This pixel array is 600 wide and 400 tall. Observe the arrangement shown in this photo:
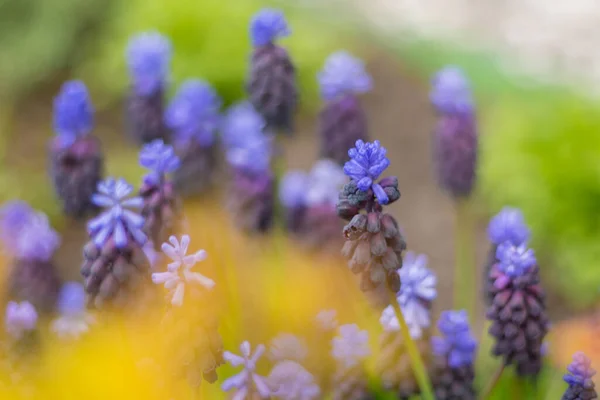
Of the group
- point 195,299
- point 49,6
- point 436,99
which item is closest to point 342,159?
point 436,99

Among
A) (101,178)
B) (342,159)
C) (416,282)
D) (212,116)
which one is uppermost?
(212,116)

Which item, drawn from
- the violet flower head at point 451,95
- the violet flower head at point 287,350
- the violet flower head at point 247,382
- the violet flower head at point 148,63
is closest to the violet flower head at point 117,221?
the violet flower head at point 247,382

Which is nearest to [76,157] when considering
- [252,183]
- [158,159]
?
[252,183]

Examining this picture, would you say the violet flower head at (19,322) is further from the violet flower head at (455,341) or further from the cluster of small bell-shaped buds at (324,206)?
the violet flower head at (455,341)

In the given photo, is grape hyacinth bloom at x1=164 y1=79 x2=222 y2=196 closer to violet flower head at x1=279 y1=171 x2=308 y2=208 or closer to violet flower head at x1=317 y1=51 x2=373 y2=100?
violet flower head at x1=279 y1=171 x2=308 y2=208

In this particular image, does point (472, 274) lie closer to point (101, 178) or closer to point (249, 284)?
point (249, 284)
